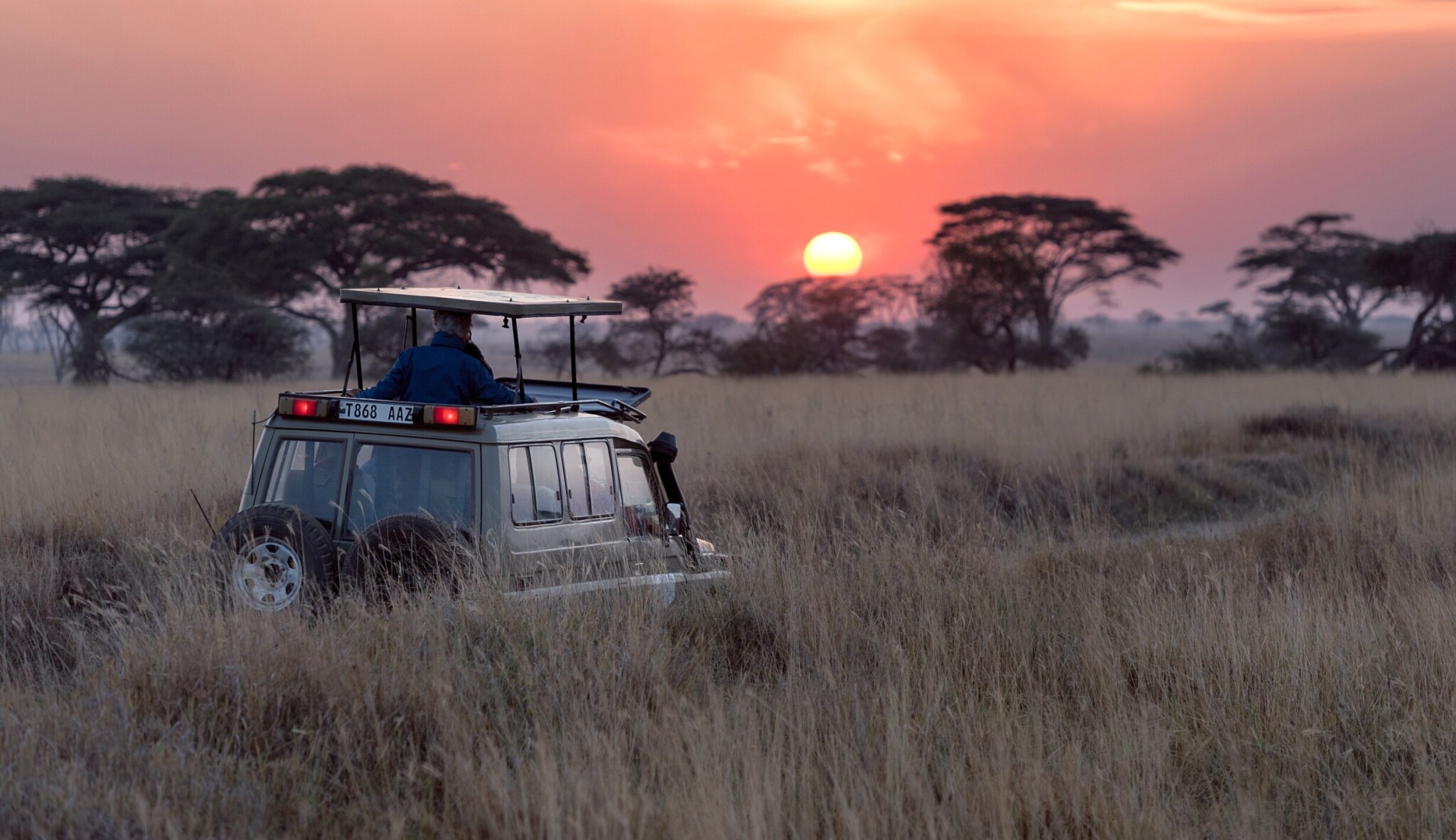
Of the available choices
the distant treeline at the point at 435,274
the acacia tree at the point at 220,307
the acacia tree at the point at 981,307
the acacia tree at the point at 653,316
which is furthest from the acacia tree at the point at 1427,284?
the acacia tree at the point at 220,307

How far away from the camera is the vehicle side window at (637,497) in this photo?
5.43 metres

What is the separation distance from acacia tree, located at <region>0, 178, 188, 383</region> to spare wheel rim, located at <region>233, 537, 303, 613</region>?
28.9 metres

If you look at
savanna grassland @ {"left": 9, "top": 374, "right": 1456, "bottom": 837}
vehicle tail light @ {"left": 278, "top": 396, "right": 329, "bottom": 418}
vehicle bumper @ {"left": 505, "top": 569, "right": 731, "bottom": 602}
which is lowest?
savanna grassland @ {"left": 9, "top": 374, "right": 1456, "bottom": 837}

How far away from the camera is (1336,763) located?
13.6 feet

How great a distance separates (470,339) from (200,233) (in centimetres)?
2698

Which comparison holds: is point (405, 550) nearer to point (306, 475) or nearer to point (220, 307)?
point (306, 475)

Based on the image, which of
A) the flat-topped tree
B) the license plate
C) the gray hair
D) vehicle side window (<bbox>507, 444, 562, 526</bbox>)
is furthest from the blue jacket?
the flat-topped tree

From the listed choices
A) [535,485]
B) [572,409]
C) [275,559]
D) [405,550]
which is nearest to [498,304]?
[572,409]

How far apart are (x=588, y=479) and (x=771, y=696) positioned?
127 cm

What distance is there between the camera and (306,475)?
5.16 meters

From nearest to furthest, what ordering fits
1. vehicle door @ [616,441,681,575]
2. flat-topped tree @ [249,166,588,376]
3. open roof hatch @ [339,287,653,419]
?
1. vehicle door @ [616,441,681,575]
2. open roof hatch @ [339,287,653,419]
3. flat-topped tree @ [249,166,588,376]

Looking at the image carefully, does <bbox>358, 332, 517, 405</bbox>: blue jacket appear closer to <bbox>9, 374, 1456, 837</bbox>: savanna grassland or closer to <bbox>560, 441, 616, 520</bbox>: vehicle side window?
<bbox>560, 441, 616, 520</bbox>: vehicle side window

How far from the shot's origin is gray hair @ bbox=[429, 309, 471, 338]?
5.80m

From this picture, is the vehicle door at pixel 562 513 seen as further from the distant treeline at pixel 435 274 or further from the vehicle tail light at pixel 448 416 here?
the distant treeline at pixel 435 274
